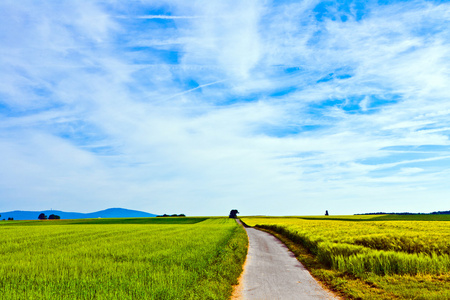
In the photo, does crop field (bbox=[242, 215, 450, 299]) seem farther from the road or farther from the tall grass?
the road

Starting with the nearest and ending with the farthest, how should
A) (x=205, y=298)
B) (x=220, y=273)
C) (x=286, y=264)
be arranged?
(x=205, y=298)
(x=220, y=273)
(x=286, y=264)

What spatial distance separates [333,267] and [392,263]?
9.07 ft

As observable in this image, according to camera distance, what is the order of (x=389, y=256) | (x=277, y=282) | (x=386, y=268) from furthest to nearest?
(x=389, y=256)
(x=386, y=268)
(x=277, y=282)

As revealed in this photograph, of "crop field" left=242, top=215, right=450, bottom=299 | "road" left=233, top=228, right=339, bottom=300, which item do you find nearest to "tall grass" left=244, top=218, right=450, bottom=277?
"crop field" left=242, top=215, right=450, bottom=299

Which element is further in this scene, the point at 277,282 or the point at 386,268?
A: the point at 386,268

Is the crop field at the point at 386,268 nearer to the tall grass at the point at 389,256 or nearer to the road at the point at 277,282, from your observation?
the tall grass at the point at 389,256

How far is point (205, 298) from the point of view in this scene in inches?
380

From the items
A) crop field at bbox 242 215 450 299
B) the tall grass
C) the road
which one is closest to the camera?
the road

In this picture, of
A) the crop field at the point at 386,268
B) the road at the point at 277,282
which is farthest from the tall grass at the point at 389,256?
the road at the point at 277,282

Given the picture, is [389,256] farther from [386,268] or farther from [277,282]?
[277,282]

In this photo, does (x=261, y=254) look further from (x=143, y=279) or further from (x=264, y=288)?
(x=143, y=279)

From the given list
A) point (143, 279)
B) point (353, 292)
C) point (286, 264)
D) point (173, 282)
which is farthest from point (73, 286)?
point (286, 264)

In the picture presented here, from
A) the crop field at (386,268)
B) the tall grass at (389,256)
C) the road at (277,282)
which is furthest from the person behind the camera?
the tall grass at (389,256)

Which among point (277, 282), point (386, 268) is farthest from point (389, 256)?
point (277, 282)
